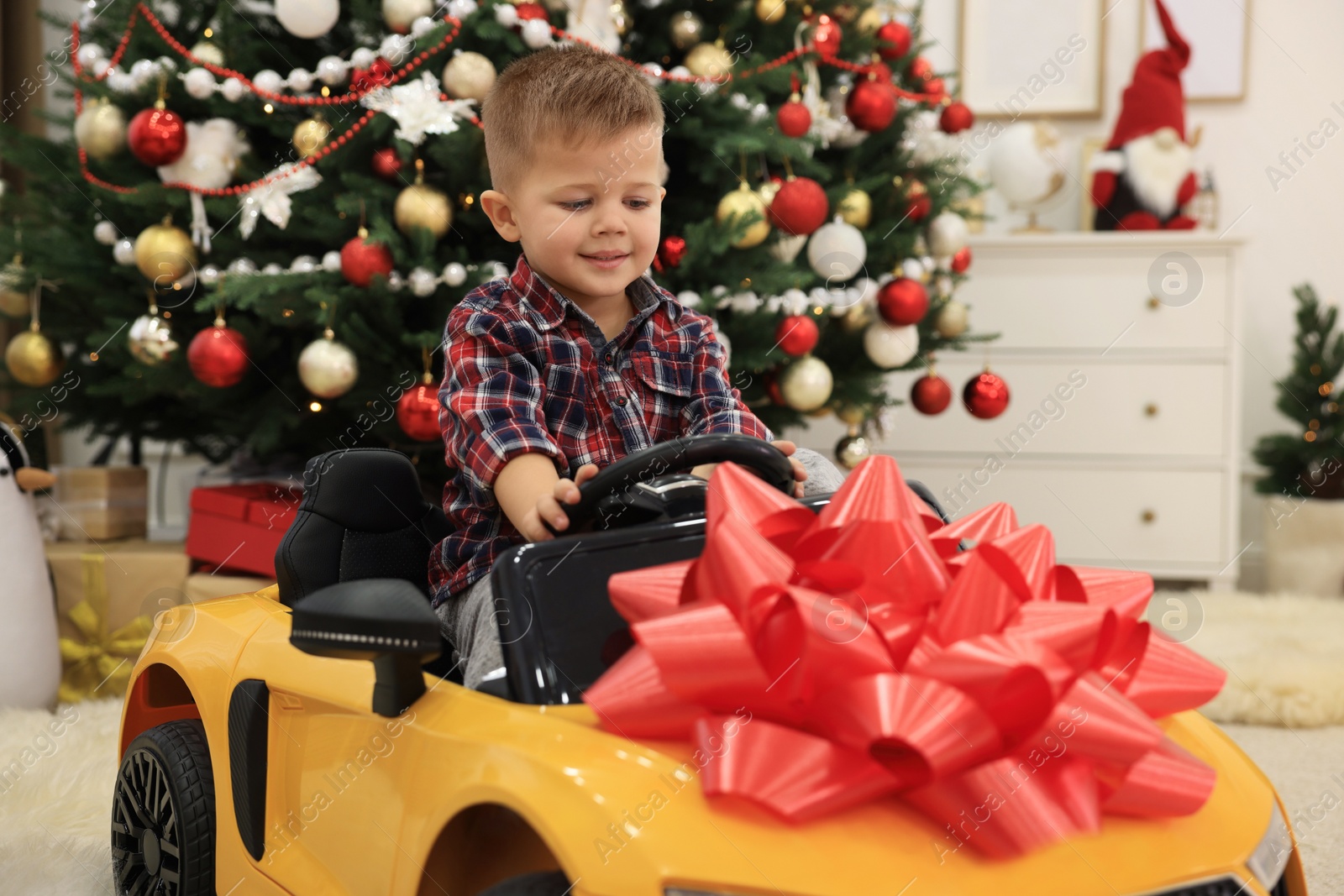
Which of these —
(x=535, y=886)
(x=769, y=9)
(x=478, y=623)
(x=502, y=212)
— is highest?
(x=769, y=9)

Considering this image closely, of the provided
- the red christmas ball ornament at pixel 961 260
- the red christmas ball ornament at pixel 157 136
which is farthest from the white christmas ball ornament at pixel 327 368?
the red christmas ball ornament at pixel 961 260

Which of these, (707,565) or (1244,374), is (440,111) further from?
(1244,374)

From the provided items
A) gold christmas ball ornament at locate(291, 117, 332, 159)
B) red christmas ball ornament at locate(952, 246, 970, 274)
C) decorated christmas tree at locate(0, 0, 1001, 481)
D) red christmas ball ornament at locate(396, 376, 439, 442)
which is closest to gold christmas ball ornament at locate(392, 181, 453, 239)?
decorated christmas tree at locate(0, 0, 1001, 481)

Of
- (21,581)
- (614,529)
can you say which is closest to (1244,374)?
(614,529)

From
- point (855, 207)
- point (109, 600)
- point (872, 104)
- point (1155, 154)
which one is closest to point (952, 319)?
point (855, 207)

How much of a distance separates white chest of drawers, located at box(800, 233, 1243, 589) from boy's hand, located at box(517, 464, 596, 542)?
2.23 meters

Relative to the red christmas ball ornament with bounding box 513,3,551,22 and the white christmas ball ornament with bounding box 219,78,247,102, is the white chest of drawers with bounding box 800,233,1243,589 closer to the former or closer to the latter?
the red christmas ball ornament with bounding box 513,3,551,22

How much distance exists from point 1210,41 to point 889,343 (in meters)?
2.06

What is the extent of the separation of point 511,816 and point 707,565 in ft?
0.89

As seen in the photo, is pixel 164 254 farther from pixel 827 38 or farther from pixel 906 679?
pixel 906 679

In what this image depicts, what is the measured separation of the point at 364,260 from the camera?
1959 millimetres

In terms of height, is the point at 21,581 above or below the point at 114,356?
below

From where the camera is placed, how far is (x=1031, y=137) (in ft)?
10.6

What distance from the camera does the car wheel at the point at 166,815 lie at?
45.4 inches
